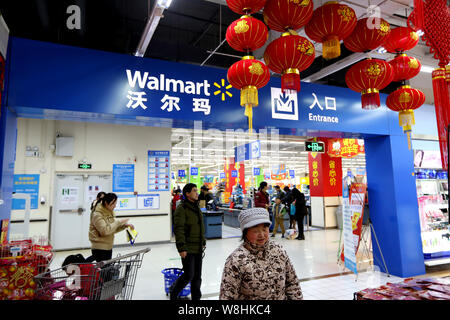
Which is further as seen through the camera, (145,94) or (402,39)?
(145,94)

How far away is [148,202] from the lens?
7.86 metres

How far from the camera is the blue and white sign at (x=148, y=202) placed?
777 centimetres

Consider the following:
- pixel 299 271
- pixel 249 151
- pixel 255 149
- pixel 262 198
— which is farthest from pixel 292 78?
pixel 249 151

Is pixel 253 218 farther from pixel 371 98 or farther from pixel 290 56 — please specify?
pixel 371 98

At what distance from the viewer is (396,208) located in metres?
4.75

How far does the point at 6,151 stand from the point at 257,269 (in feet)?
9.37

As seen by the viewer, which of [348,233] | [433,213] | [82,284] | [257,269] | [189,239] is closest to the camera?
[257,269]

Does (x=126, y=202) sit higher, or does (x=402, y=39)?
(x=402, y=39)

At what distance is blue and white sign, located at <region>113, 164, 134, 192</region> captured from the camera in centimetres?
761

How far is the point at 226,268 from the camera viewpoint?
60.7 inches

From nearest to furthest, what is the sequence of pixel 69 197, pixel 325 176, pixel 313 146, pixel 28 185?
pixel 28 185 < pixel 69 197 < pixel 313 146 < pixel 325 176

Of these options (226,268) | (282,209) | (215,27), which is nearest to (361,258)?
(282,209)

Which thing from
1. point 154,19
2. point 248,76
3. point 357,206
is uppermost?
point 154,19
